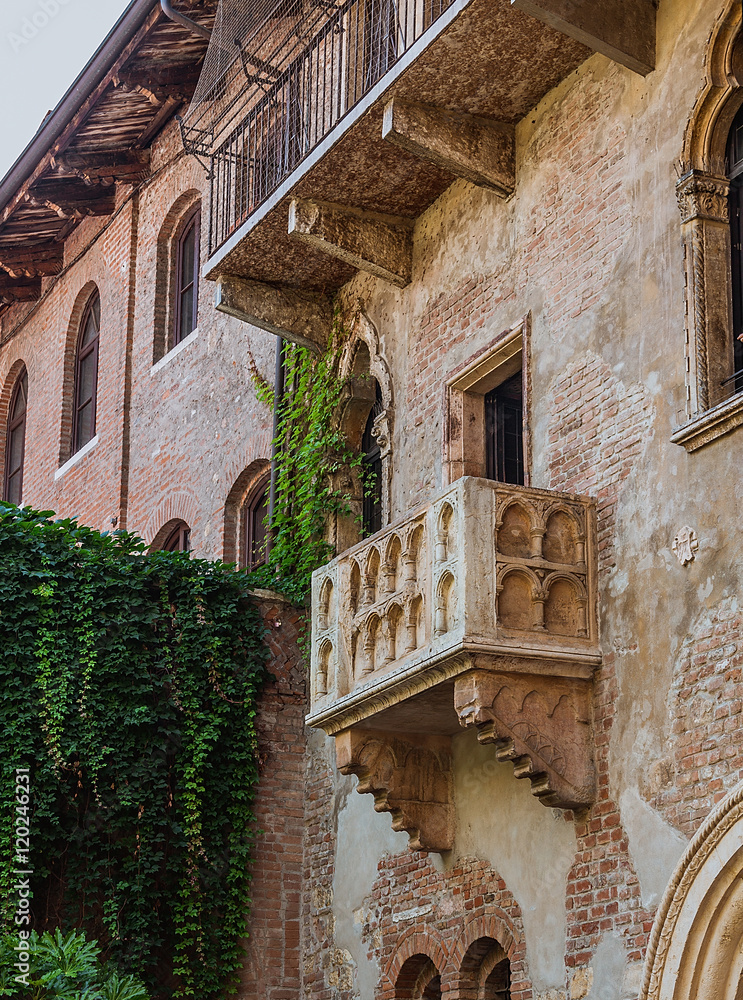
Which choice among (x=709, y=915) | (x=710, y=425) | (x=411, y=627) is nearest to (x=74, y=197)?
(x=411, y=627)

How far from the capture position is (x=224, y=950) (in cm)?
1073

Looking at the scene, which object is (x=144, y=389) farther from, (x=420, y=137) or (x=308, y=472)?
(x=420, y=137)

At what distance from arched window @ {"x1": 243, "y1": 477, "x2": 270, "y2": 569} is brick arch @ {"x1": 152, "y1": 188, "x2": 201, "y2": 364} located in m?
2.57

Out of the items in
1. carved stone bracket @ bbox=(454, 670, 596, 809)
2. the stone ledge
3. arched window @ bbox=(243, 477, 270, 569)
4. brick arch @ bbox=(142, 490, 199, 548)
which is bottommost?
carved stone bracket @ bbox=(454, 670, 596, 809)

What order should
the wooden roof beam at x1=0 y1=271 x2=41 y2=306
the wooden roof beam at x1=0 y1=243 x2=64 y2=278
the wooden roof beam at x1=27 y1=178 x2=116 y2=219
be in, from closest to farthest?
the wooden roof beam at x1=27 y1=178 x2=116 y2=219, the wooden roof beam at x1=0 y1=243 x2=64 y2=278, the wooden roof beam at x1=0 y1=271 x2=41 y2=306

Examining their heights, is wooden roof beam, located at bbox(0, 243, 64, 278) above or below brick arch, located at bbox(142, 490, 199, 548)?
above

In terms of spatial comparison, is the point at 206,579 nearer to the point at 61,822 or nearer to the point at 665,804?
the point at 61,822

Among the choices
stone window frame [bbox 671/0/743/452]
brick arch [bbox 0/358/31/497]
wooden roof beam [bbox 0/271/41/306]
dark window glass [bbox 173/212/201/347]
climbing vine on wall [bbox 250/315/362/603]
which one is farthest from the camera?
brick arch [bbox 0/358/31/497]

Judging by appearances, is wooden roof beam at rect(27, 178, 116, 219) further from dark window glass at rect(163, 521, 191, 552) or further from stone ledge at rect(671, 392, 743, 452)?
stone ledge at rect(671, 392, 743, 452)

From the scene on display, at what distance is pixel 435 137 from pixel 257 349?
422 cm

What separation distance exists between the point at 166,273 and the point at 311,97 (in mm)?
5352

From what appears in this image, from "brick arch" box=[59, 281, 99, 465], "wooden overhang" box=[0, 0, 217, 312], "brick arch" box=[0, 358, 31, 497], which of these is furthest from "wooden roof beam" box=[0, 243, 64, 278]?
"brick arch" box=[0, 358, 31, 497]

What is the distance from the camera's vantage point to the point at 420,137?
376 inches

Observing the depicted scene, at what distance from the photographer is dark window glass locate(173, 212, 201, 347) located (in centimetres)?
1545
